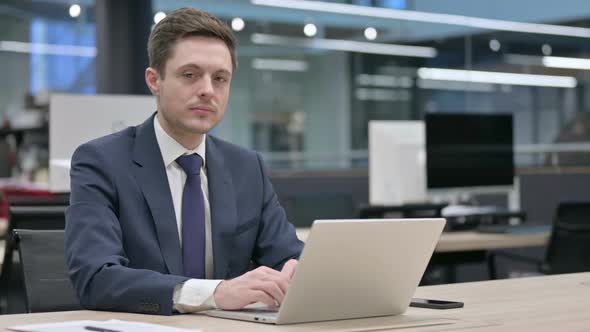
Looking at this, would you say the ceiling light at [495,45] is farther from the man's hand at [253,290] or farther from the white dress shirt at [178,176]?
the man's hand at [253,290]

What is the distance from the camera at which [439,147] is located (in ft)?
18.1

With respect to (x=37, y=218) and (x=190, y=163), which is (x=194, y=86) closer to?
(x=190, y=163)

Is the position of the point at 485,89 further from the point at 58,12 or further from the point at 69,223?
the point at 69,223

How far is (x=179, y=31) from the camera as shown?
230 cm

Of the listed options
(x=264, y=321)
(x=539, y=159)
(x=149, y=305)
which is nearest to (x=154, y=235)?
(x=149, y=305)

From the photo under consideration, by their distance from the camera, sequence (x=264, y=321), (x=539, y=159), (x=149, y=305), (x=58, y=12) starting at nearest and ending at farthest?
(x=264, y=321) → (x=149, y=305) → (x=539, y=159) → (x=58, y=12)

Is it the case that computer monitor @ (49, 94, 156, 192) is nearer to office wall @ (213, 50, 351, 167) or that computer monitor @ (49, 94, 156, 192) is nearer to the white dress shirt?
the white dress shirt

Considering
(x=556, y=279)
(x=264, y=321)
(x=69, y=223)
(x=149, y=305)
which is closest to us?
(x=264, y=321)

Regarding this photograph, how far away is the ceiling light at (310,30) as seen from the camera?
9.11 meters

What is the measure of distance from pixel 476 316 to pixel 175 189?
0.77m

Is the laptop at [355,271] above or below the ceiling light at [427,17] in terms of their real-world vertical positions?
below

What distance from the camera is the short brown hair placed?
2305 mm

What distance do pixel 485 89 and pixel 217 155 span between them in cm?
720

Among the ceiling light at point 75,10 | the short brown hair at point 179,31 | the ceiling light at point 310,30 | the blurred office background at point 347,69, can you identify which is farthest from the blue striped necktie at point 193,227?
the ceiling light at point 75,10
